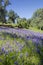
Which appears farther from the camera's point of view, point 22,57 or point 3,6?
point 3,6

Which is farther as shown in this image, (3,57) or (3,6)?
(3,6)

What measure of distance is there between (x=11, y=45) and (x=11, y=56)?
2.95 feet

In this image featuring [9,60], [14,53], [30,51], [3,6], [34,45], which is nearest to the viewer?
[9,60]

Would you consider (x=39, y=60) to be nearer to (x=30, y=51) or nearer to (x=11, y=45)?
(x=30, y=51)

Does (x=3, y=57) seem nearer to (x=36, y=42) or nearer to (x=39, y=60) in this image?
(x=39, y=60)

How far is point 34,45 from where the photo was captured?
6707 mm

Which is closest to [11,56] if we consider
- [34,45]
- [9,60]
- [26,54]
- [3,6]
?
[9,60]

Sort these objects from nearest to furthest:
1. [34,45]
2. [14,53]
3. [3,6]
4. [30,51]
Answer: [14,53] → [30,51] → [34,45] → [3,6]

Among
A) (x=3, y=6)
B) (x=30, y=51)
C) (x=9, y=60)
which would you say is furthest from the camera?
(x=3, y=6)

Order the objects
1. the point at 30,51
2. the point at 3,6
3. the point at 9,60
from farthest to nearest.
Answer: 1. the point at 3,6
2. the point at 30,51
3. the point at 9,60

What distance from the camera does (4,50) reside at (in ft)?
19.1

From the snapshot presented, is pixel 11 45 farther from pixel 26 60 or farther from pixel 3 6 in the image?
pixel 3 6

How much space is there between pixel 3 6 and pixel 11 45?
135ft

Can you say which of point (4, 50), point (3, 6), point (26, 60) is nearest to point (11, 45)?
point (4, 50)
